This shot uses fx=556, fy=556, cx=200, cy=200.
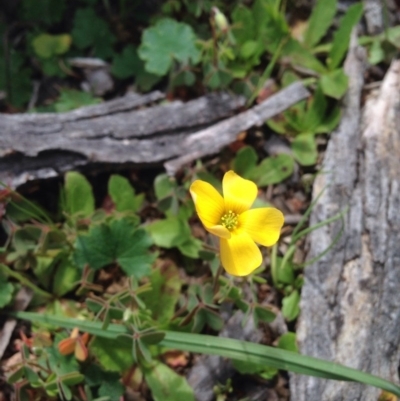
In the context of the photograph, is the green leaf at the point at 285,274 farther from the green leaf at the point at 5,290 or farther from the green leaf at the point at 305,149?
the green leaf at the point at 5,290

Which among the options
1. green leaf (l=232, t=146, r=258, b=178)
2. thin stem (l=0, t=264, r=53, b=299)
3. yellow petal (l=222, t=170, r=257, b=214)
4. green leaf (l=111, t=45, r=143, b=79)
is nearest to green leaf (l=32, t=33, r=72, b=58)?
green leaf (l=111, t=45, r=143, b=79)

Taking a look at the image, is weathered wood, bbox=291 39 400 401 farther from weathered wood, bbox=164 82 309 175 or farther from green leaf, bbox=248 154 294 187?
weathered wood, bbox=164 82 309 175

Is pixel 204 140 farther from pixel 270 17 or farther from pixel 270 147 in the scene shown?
pixel 270 17

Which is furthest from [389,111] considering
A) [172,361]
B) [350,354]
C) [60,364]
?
[60,364]

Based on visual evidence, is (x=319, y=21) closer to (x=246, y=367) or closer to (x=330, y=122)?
(x=330, y=122)

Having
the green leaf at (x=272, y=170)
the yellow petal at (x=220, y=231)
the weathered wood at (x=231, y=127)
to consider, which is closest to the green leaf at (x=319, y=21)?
the weathered wood at (x=231, y=127)

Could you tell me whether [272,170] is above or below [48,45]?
Result: below

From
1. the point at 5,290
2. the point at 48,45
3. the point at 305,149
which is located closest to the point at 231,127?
the point at 305,149
